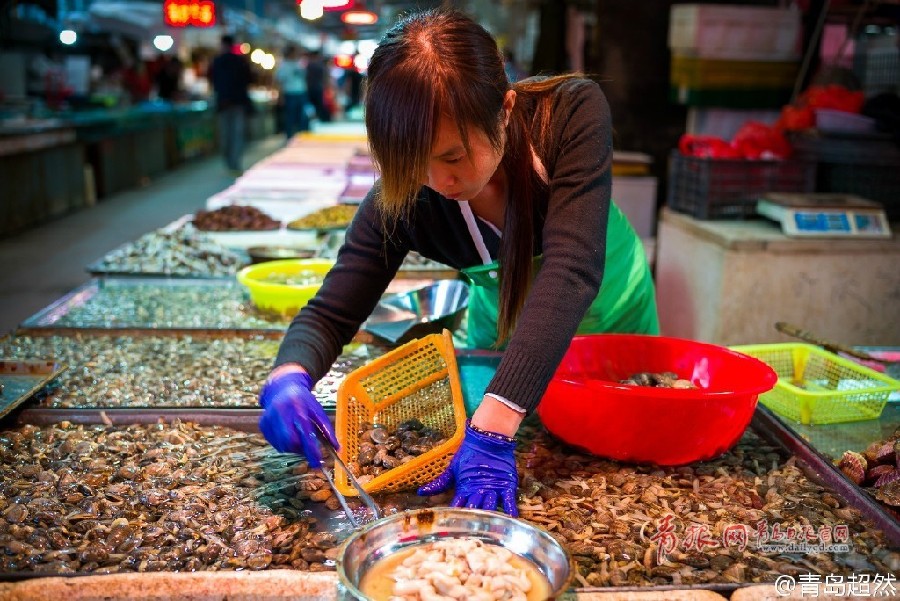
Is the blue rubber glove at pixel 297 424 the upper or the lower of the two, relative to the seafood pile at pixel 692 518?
upper

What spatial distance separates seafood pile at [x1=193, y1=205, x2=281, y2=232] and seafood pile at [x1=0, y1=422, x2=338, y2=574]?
8.34 feet

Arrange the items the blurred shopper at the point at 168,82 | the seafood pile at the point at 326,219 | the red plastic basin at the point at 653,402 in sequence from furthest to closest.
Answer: the blurred shopper at the point at 168,82, the seafood pile at the point at 326,219, the red plastic basin at the point at 653,402

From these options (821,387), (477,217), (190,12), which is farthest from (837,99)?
(190,12)

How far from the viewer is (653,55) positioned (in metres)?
6.16

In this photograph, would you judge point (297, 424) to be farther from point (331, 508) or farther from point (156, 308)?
point (156, 308)

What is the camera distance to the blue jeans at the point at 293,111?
14.9m

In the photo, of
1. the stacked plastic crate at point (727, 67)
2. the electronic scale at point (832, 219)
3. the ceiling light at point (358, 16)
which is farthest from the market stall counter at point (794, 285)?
the ceiling light at point (358, 16)

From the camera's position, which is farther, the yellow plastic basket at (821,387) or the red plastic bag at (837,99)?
the red plastic bag at (837,99)

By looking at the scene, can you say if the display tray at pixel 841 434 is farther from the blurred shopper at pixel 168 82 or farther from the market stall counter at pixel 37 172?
the blurred shopper at pixel 168 82

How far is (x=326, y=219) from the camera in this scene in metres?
4.60

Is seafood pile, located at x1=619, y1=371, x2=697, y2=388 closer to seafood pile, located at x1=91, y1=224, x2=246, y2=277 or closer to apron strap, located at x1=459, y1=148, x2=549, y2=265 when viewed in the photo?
apron strap, located at x1=459, y1=148, x2=549, y2=265

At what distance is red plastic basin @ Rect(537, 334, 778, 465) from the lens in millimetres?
1699

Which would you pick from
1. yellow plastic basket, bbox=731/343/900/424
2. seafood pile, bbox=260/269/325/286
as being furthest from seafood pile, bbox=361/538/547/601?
seafood pile, bbox=260/269/325/286

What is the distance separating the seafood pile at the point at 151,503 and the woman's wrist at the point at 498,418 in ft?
1.19
